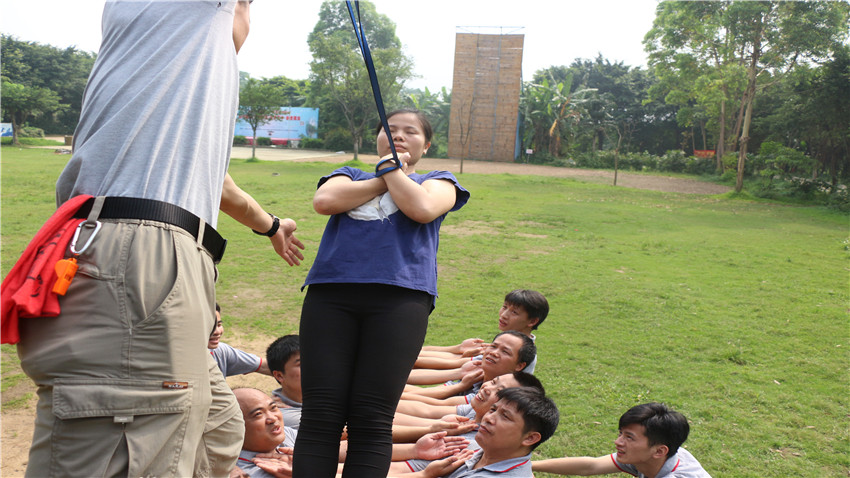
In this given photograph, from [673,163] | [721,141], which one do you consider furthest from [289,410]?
[673,163]

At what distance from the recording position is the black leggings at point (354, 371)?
1.87 metres

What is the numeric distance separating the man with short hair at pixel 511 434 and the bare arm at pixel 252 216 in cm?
109

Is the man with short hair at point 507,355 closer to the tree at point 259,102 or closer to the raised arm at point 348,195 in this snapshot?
the raised arm at point 348,195

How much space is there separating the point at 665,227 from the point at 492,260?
573 centimetres

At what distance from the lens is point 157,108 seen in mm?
1459

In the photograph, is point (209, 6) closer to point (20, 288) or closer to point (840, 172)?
point (20, 288)

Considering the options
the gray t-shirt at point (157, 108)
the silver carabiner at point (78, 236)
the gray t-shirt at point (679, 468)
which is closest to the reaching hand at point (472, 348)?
the gray t-shirt at point (679, 468)

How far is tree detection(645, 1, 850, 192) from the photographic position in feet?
58.2

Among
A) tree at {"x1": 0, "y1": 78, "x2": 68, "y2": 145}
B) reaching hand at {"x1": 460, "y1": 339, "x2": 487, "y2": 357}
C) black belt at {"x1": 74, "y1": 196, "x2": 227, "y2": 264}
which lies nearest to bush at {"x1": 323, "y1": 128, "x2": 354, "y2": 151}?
tree at {"x1": 0, "y1": 78, "x2": 68, "y2": 145}

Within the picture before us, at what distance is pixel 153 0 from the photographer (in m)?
1.50

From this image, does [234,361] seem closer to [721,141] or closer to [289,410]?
[289,410]

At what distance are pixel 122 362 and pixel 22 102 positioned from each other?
124ft

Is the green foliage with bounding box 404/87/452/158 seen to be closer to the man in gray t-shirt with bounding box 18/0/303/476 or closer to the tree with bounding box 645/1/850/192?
the tree with bounding box 645/1/850/192

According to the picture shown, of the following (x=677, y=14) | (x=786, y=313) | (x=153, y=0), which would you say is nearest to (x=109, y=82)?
(x=153, y=0)
